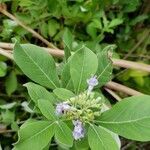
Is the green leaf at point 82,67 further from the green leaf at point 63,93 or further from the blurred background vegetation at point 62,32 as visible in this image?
the blurred background vegetation at point 62,32

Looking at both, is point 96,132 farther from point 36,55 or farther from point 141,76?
point 141,76

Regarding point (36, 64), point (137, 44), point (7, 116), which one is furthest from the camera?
point (137, 44)

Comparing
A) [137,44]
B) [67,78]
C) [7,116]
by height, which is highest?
[67,78]

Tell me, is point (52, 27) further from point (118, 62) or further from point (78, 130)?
point (78, 130)

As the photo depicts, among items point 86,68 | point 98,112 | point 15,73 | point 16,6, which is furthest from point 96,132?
point 16,6

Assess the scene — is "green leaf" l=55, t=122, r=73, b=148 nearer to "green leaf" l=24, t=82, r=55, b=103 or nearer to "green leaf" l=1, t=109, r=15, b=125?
"green leaf" l=24, t=82, r=55, b=103

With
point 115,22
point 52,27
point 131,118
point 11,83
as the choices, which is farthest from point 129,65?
point 131,118
